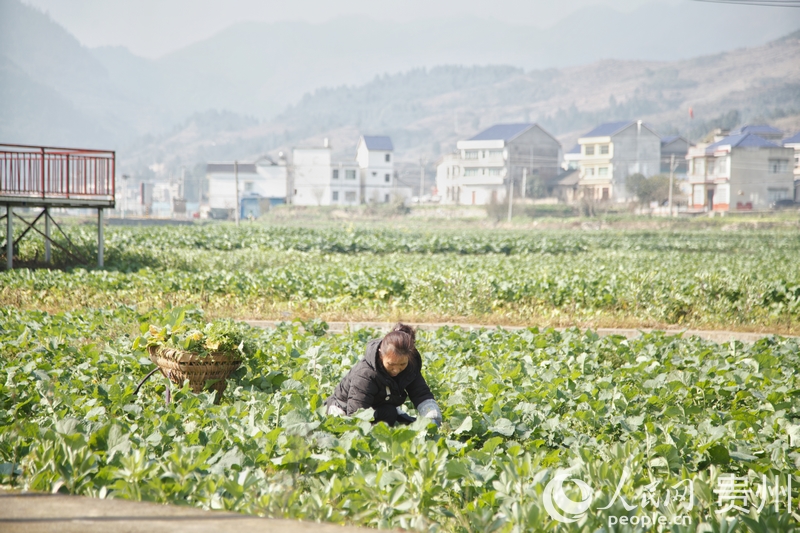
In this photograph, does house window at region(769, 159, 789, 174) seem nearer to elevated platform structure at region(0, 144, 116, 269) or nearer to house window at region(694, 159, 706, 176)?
house window at region(694, 159, 706, 176)

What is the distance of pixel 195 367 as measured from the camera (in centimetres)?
600

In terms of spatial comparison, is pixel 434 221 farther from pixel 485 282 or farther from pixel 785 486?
pixel 785 486

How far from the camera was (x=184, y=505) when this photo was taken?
3365 mm

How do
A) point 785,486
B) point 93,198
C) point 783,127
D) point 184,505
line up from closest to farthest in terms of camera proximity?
point 184,505
point 785,486
point 93,198
point 783,127

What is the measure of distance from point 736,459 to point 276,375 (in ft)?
12.3

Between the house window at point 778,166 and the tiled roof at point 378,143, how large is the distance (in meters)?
44.9

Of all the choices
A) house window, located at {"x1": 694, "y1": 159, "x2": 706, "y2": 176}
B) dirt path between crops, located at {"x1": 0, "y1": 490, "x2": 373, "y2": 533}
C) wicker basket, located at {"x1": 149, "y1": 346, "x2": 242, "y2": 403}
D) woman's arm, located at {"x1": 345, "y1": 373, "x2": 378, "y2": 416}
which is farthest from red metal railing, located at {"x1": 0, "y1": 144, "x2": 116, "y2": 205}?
house window, located at {"x1": 694, "y1": 159, "x2": 706, "y2": 176}

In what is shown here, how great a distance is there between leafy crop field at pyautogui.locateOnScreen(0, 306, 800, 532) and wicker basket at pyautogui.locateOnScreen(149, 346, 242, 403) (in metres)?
0.15

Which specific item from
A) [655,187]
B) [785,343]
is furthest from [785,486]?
[655,187]

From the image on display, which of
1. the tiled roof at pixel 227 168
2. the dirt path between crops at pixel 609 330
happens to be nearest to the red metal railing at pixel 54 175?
the dirt path between crops at pixel 609 330

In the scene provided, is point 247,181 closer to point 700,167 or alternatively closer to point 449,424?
point 700,167

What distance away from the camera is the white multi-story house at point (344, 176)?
91938 millimetres
